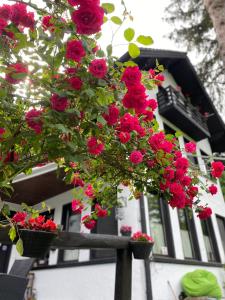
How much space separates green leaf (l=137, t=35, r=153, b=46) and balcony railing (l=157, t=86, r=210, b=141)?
26.3ft

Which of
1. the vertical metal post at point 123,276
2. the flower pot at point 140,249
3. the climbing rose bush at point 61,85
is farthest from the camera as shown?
the flower pot at point 140,249

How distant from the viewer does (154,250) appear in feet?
21.8

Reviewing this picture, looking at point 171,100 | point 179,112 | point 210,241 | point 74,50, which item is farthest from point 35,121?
point 210,241

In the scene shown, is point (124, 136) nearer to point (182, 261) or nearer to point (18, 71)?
point (18, 71)

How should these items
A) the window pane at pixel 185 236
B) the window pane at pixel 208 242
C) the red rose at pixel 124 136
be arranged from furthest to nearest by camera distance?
the window pane at pixel 208 242
the window pane at pixel 185 236
the red rose at pixel 124 136

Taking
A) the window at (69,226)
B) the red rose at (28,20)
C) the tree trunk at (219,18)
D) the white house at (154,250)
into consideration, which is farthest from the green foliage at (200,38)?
the red rose at (28,20)

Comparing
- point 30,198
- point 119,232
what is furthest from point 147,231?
point 30,198

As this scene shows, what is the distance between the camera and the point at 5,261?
8484 mm

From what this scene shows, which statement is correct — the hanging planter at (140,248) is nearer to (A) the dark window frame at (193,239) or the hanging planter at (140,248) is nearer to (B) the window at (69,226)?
(B) the window at (69,226)

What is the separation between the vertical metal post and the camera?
2.59 meters

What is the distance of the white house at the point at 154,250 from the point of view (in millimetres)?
5977

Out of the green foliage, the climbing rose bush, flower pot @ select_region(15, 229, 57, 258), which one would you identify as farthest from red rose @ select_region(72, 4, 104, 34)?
the green foliage

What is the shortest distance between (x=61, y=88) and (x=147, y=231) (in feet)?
17.8

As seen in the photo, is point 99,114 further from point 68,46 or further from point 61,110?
point 68,46
